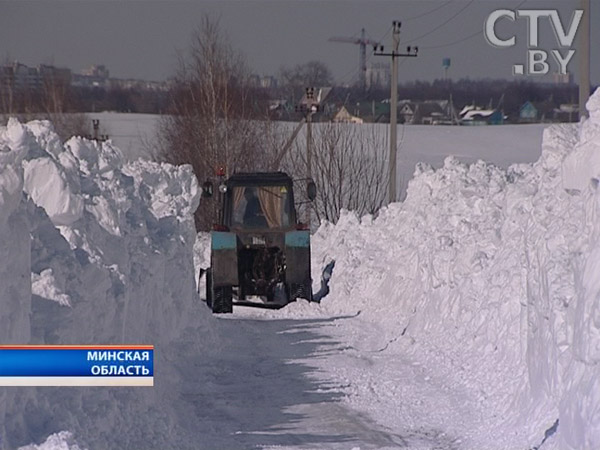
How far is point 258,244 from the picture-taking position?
69.7ft

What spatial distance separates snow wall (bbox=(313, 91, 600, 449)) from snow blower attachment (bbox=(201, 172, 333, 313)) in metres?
1.10

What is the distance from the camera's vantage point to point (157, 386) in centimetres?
1164

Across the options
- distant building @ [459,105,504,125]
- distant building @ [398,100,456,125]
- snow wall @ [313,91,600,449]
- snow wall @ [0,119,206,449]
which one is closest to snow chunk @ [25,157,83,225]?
snow wall @ [0,119,206,449]

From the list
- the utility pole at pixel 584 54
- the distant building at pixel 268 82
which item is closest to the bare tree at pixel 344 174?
the distant building at pixel 268 82

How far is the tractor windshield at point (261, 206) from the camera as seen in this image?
21.4m

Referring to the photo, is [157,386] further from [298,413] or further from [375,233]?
[375,233]

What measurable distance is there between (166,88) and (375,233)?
80.4ft

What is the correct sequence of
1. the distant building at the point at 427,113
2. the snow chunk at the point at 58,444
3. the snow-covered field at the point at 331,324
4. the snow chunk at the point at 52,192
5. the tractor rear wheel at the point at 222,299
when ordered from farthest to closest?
the distant building at the point at 427,113, the tractor rear wheel at the point at 222,299, the snow chunk at the point at 52,192, the snow-covered field at the point at 331,324, the snow chunk at the point at 58,444

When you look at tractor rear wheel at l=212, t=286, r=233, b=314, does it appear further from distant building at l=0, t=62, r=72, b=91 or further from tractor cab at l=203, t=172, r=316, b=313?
distant building at l=0, t=62, r=72, b=91

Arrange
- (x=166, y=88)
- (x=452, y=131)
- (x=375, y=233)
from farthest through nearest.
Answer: (x=452, y=131) → (x=166, y=88) → (x=375, y=233)

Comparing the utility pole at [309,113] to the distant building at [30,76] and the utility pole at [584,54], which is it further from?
the utility pole at [584,54]

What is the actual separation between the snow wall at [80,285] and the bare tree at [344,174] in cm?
2182

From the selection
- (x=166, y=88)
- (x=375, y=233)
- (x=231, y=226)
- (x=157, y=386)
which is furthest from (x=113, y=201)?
(x=166, y=88)

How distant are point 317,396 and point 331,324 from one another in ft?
20.5
